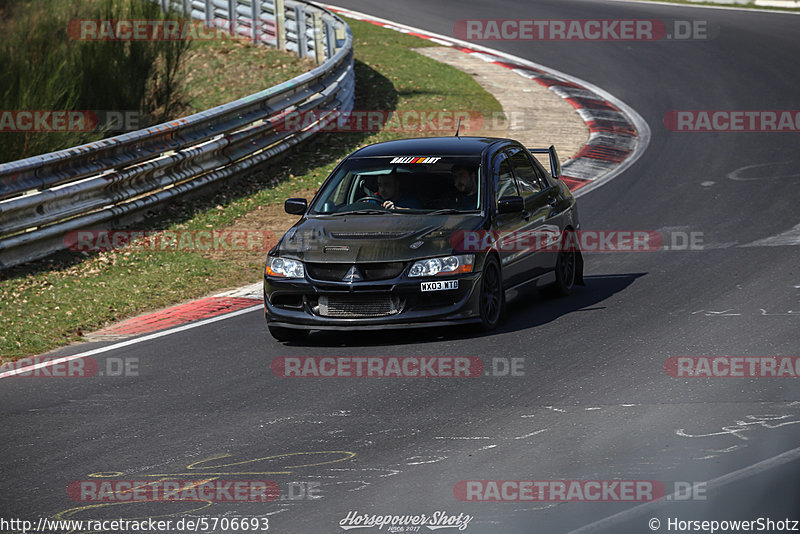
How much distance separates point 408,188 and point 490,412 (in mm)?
3289

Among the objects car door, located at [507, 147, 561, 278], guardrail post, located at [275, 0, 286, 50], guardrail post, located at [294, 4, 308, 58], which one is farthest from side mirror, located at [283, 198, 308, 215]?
guardrail post, located at [275, 0, 286, 50]

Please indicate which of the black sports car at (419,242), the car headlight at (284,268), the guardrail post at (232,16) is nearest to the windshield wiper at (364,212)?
the black sports car at (419,242)

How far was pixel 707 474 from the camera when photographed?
589 centimetres

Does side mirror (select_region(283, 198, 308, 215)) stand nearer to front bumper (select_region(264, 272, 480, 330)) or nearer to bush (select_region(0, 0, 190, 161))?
front bumper (select_region(264, 272, 480, 330))

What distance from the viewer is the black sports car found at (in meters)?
9.28

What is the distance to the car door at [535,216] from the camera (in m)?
10.6

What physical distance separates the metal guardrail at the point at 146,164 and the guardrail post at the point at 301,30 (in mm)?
2817

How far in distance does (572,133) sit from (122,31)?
788 centimetres

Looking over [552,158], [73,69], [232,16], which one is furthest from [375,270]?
[232,16]

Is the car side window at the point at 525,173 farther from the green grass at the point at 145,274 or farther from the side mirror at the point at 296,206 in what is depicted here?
the green grass at the point at 145,274

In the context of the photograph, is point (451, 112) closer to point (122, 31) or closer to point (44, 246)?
point (122, 31)

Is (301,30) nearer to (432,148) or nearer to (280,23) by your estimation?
(280,23)

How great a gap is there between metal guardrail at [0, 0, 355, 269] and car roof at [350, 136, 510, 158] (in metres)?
3.90

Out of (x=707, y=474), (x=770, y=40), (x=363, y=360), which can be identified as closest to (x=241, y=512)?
(x=707, y=474)
